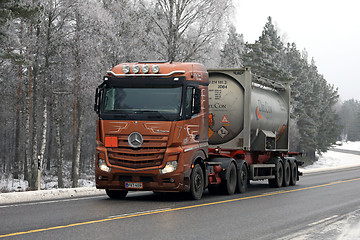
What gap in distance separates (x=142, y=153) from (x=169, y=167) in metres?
0.75

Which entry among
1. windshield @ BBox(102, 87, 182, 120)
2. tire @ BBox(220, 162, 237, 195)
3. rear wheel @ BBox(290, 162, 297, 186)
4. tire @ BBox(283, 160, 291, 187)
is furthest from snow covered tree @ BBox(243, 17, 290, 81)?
windshield @ BBox(102, 87, 182, 120)

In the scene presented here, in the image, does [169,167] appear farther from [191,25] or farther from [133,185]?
[191,25]

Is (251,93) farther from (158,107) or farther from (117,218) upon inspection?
(117,218)

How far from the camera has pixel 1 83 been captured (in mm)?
38594

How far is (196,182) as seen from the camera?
1448 cm

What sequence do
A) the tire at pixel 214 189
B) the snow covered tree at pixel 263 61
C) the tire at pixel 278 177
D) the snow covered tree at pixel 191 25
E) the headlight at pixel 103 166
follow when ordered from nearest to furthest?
the headlight at pixel 103 166 < the tire at pixel 214 189 < the tire at pixel 278 177 < the snow covered tree at pixel 191 25 < the snow covered tree at pixel 263 61

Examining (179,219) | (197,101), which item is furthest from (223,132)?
(179,219)

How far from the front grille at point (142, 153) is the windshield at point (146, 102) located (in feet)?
1.94

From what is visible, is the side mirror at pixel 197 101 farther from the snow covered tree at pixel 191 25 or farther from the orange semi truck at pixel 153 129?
the snow covered tree at pixel 191 25

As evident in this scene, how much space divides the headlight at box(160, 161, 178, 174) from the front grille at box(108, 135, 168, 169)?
0.57ft

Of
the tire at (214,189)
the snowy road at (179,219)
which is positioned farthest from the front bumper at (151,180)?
the tire at (214,189)

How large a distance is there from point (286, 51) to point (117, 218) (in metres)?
77.2

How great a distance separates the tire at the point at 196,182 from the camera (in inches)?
557

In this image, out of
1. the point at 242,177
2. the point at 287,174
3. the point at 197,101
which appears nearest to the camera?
the point at 197,101
